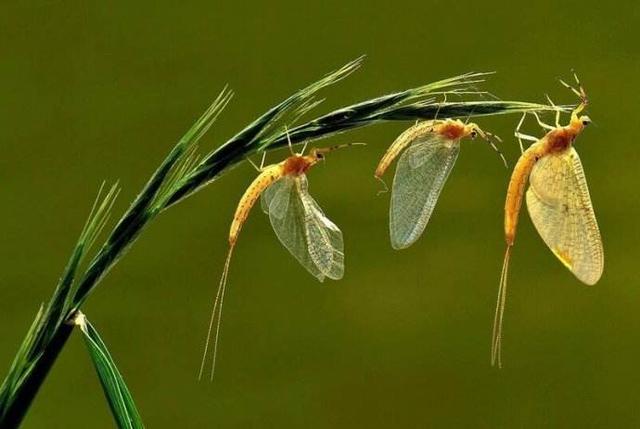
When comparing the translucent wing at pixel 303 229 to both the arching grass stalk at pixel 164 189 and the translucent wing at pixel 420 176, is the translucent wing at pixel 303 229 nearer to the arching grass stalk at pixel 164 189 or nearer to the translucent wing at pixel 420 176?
the translucent wing at pixel 420 176

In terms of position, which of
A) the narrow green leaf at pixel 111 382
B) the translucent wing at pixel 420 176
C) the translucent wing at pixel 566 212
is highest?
the translucent wing at pixel 420 176

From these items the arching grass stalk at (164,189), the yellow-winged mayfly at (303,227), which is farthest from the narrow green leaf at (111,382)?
the yellow-winged mayfly at (303,227)

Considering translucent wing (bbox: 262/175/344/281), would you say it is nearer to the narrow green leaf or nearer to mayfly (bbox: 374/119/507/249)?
mayfly (bbox: 374/119/507/249)

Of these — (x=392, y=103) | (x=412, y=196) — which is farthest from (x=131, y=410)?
(x=412, y=196)

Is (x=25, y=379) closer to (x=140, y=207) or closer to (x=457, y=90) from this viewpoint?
(x=140, y=207)

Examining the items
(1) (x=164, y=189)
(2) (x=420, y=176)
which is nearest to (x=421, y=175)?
(2) (x=420, y=176)
